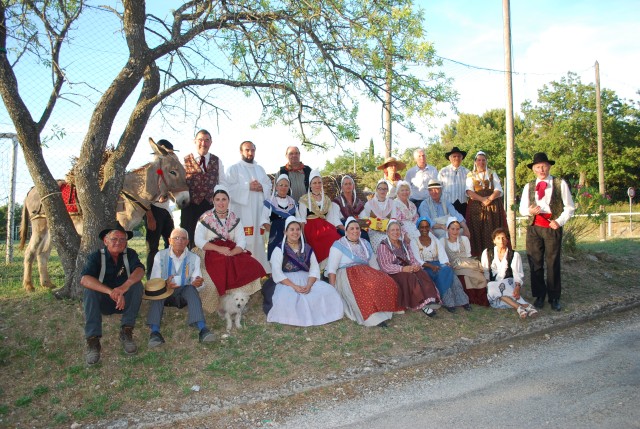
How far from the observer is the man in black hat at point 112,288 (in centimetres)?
515

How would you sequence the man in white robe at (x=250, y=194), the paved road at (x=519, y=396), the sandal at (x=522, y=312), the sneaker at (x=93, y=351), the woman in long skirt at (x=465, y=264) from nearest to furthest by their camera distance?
1. the paved road at (x=519, y=396)
2. the sneaker at (x=93, y=351)
3. the sandal at (x=522, y=312)
4. the woman in long skirt at (x=465, y=264)
5. the man in white robe at (x=250, y=194)

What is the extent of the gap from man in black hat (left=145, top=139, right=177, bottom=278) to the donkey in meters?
0.09

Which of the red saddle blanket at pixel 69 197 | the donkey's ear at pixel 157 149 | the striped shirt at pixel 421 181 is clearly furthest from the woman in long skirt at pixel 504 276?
the red saddle blanket at pixel 69 197

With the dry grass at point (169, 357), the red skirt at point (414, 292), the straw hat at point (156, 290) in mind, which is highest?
the straw hat at point (156, 290)

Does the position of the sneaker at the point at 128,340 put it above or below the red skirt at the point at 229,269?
below

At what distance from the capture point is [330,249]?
22.2ft

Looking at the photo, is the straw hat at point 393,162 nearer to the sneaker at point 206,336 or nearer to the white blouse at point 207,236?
the white blouse at point 207,236

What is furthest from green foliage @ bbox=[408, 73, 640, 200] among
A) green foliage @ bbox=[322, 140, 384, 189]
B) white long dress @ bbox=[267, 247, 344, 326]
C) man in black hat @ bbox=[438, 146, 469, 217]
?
white long dress @ bbox=[267, 247, 344, 326]

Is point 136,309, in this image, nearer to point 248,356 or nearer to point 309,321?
point 248,356

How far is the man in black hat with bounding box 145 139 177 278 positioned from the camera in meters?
7.09

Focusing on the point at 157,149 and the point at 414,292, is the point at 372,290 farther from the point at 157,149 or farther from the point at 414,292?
the point at 157,149

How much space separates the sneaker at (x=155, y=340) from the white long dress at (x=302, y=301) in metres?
1.33

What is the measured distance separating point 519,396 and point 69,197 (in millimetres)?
6338

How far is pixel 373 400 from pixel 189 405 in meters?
1.68
